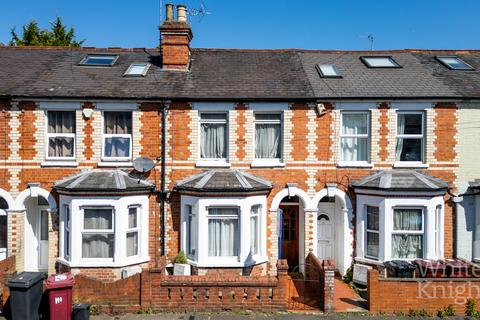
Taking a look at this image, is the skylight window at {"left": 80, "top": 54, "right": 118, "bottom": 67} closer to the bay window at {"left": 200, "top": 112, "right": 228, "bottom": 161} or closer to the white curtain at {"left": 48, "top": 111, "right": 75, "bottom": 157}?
the white curtain at {"left": 48, "top": 111, "right": 75, "bottom": 157}

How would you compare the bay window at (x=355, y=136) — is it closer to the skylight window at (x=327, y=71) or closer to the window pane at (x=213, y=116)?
the skylight window at (x=327, y=71)

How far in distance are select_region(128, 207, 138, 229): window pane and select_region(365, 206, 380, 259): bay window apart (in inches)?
269

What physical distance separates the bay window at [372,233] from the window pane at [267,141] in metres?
3.24

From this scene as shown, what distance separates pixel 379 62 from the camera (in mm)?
13594

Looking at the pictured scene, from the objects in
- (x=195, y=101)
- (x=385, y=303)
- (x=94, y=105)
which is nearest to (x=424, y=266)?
(x=385, y=303)

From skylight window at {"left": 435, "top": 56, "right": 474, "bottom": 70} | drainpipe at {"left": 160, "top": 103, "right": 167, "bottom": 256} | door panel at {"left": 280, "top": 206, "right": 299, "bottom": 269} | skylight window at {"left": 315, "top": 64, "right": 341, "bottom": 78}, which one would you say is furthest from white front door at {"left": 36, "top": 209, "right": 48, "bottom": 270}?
skylight window at {"left": 435, "top": 56, "right": 474, "bottom": 70}

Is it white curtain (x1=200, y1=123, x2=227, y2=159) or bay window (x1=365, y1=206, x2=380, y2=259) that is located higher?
white curtain (x1=200, y1=123, x2=227, y2=159)

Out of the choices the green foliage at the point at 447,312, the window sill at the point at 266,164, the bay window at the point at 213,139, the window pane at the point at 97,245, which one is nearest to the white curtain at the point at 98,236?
the window pane at the point at 97,245

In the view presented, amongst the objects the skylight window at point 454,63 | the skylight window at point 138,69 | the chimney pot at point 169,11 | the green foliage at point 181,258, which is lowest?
the green foliage at point 181,258

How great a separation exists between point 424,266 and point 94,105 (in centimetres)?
1008

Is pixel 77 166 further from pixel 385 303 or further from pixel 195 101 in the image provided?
pixel 385 303

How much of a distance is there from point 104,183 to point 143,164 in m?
1.20

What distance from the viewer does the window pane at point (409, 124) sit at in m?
11.3

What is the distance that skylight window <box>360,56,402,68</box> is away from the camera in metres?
13.1
